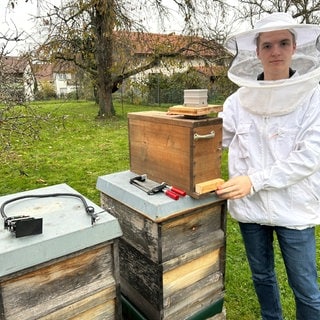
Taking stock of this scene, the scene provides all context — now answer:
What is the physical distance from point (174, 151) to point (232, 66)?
63cm

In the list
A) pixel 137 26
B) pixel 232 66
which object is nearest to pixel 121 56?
pixel 137 26

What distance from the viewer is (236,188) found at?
4.79 feet

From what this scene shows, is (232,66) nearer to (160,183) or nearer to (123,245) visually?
(160,183)

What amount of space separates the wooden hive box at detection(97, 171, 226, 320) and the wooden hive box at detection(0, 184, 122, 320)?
0.62 feet

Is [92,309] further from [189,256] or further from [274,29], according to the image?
[274,29]

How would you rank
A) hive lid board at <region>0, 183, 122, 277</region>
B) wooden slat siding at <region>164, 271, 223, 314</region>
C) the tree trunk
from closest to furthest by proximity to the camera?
hive lid board at <region>0, 183, 122, 277</region>, wooden slat siding at <region>164, 271, 223, 314</region>, the tree trunk

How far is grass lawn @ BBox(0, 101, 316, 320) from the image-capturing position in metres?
2.36

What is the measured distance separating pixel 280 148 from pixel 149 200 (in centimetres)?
64

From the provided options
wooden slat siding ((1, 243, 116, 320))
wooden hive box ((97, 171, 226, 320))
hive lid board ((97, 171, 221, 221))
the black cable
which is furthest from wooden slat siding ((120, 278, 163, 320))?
the black cable

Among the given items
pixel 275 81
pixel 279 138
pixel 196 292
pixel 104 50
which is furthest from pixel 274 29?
pixel 104 50

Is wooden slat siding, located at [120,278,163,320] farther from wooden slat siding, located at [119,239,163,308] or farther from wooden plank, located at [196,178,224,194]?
wooden plank, located at [196,178,224,194]

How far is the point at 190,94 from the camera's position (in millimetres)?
1387

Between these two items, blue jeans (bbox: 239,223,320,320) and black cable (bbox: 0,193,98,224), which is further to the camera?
blue jeans (bbox: 239,223,320,320)

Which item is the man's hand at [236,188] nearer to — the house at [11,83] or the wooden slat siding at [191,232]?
the wooden slat siding at [191,232]
